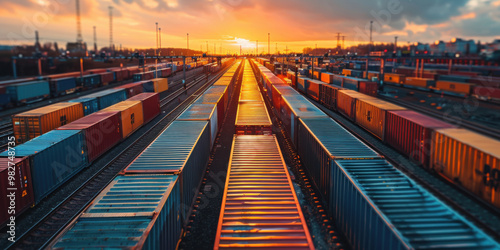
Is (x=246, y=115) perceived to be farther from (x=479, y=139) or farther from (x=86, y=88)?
(x=86, y=88)

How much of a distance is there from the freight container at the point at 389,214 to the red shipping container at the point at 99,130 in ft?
55.8

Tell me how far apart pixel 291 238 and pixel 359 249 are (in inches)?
143

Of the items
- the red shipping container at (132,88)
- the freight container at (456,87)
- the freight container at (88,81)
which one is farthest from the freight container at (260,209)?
the freight container at (88,81)

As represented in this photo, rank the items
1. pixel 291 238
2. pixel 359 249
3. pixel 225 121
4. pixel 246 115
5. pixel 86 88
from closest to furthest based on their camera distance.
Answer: pixel 291 238
pixel 359 249
pixel 246 115
pixel 225 121
pixel 86 88

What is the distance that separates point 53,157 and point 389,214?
56.6 feet

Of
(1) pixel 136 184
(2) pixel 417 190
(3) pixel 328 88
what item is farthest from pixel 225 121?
(2) pixel 417 190

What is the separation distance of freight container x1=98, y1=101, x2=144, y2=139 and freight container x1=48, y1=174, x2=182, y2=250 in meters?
16.7

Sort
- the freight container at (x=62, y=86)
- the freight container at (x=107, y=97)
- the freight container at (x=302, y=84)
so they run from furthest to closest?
the freight container at (x=302, y=84) → the freight container at (x=62, y=86) → the freight container at (x=107, y=97)

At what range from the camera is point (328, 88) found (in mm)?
44344

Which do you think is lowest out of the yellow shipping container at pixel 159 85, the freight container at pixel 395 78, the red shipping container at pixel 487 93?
the red shipping container at pixel 487 93

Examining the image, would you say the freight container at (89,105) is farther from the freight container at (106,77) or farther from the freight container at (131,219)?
the freight container at (106,77)

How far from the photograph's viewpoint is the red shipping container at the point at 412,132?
1931cm

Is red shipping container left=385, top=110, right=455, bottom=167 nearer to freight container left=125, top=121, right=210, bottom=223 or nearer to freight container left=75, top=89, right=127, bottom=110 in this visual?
freight container left=125, top=121, right=210, bottom=223

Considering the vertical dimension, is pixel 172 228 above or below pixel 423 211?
below
